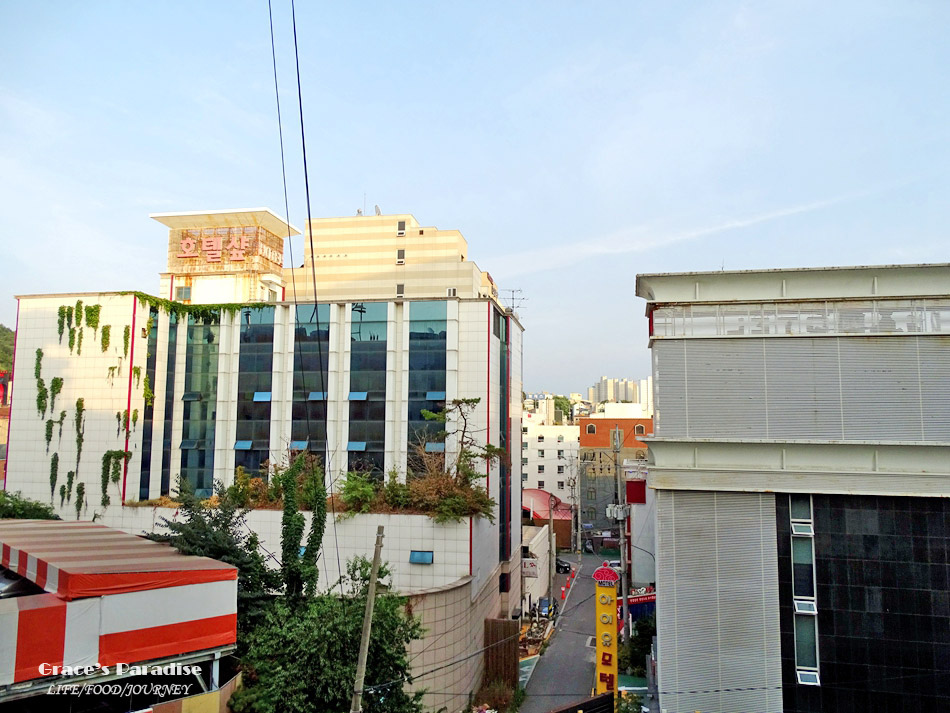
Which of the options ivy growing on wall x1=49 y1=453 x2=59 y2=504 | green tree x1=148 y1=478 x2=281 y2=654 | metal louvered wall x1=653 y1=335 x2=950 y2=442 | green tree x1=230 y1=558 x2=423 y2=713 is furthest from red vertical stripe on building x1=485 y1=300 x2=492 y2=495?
ivy growing on wall x1=49 y1=453 x2=59 y2=504

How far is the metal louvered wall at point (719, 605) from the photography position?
34.3ft

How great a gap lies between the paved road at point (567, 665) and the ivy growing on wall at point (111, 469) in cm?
1679

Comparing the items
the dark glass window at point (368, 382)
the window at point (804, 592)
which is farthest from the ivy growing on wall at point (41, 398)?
the window at point (804, 592)

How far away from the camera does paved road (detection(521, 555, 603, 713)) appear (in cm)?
1920

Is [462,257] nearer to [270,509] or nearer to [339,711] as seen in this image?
[270,509]

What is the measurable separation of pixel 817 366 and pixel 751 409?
135 centimetres

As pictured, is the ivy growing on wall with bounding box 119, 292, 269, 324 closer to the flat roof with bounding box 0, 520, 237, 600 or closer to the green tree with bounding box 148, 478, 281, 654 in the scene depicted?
the green tree with bounding box 148, 478, 281, 654

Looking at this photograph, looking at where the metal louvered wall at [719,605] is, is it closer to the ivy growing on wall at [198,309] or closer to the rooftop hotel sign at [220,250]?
the ivy growing on wall at [198,309]

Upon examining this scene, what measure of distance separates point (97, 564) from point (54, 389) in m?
18.5

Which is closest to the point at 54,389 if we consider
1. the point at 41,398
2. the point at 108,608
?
the point at 41,398

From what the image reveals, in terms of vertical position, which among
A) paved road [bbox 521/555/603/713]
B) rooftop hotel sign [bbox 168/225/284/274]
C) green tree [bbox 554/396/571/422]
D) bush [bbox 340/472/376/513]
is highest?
rooftop hotel sign [bbox 168/225/284/274]

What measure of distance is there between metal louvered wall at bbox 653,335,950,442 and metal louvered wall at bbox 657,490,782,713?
138 cm

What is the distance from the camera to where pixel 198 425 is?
24.6 metres

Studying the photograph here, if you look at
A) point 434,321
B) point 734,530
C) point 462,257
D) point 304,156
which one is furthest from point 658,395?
point 462,257
